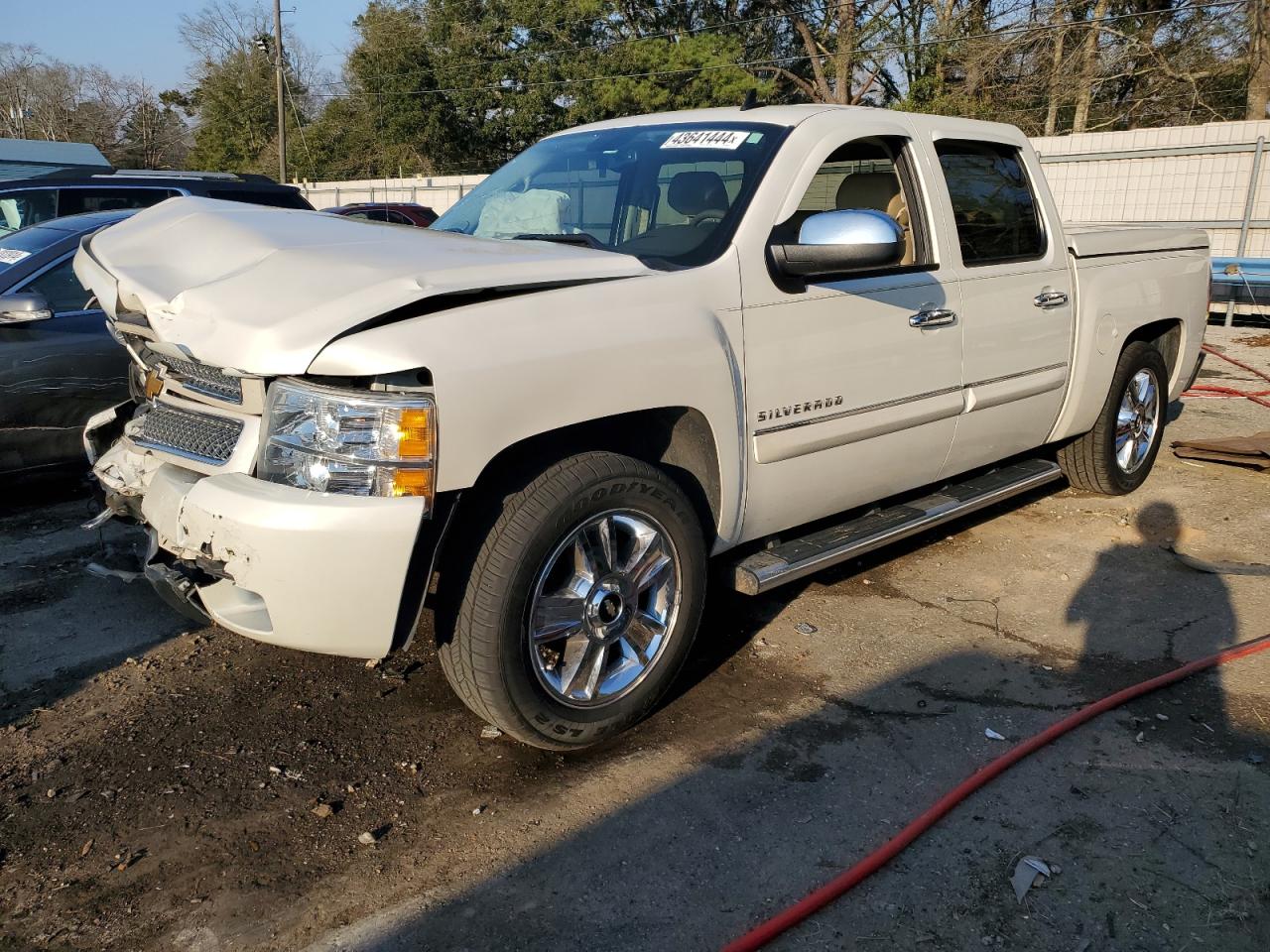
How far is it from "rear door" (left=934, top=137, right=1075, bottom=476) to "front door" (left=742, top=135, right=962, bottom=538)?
17 centimetres

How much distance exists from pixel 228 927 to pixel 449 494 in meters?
1.18

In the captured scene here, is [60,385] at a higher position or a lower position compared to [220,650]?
higher

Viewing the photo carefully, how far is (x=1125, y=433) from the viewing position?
5.97m

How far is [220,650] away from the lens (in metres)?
3.95

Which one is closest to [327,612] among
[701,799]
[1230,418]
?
[701,799]

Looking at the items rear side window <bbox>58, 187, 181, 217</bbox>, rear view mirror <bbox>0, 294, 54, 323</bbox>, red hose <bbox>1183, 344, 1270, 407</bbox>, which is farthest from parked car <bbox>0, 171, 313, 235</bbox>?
red hose <bbox>1183, 344, 1270, 407</bbox>

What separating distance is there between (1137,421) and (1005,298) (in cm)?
200

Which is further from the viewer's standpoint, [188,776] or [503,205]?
[503,205]

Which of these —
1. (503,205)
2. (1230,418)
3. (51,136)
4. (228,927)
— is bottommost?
(228,927)

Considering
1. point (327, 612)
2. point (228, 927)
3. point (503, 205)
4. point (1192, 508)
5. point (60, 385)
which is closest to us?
point (228, 927)

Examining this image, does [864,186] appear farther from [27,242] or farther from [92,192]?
[92,192]

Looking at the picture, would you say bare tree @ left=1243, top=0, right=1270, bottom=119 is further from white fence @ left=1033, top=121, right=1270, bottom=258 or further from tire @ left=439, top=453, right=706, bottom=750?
tire @ left=439, top=453, right=706, bottom=750

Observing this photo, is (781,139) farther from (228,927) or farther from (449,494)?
(228,927)

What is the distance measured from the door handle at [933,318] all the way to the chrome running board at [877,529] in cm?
80
